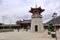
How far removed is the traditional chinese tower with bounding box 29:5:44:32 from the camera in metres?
42.2

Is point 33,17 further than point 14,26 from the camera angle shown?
No

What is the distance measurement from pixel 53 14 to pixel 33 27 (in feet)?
94.7

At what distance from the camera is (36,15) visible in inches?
1683

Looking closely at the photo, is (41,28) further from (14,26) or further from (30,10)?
(14,26)

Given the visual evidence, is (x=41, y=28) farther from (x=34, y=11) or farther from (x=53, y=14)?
(x=53, y=14)

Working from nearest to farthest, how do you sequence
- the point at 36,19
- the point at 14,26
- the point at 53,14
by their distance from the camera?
1. the point at 53,14
2. the point at 36,19
3. the point at 14,26

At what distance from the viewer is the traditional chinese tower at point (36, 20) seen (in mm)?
42250

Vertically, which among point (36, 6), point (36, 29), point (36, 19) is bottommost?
point (36, 29)

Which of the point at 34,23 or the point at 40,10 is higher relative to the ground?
the point at 40,10

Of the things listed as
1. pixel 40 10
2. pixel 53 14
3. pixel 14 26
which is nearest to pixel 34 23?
pixel 40 10

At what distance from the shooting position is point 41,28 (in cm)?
4281

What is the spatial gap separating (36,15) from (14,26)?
3392 centimetres

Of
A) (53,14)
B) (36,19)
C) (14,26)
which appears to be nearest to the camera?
(53,14)

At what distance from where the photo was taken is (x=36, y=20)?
42000 millimetres
